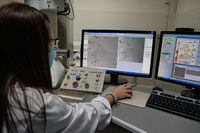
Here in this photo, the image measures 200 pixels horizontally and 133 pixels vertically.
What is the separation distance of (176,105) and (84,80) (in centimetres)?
59

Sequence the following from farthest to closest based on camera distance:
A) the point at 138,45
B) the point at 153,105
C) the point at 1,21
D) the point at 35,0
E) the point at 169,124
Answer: the point at 35,0 → the point at 138,45 → the point at 153,105 → the point at 169,124 → the point at 1,21

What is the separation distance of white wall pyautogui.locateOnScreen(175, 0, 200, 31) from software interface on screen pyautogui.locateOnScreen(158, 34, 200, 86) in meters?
1.23

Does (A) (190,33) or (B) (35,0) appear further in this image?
(B) (35,0)

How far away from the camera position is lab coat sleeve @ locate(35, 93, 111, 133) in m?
0.48

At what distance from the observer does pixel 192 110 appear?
2.22 feet

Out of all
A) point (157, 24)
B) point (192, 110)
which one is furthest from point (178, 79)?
point (157, 24)

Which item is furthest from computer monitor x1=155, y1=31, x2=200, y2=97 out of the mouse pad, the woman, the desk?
the woman

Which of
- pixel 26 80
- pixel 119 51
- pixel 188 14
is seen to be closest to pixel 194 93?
pixel 119 51

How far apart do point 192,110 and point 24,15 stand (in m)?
0.85

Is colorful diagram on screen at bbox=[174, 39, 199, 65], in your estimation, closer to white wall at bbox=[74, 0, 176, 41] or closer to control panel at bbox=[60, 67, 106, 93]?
control panel at bbox=[60, 67, 106, 93]

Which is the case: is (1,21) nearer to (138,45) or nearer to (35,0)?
(138,45)

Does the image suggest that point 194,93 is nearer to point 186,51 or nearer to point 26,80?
point 186,51

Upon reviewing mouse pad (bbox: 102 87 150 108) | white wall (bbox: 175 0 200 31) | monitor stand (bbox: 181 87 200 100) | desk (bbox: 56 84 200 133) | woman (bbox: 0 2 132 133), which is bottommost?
desk (bbox: 56 84 200 133)

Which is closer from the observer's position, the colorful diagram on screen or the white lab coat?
the white lab coat
